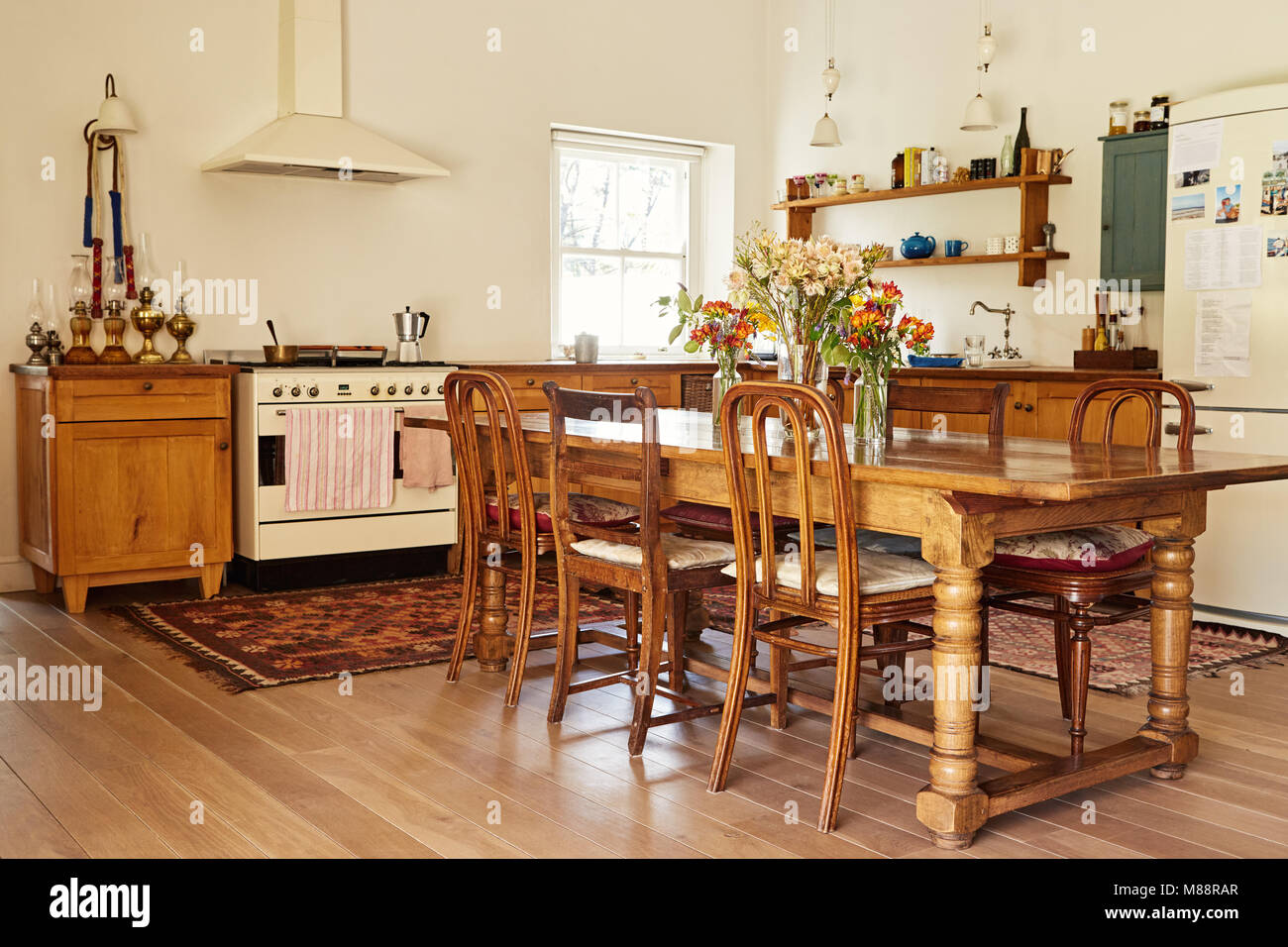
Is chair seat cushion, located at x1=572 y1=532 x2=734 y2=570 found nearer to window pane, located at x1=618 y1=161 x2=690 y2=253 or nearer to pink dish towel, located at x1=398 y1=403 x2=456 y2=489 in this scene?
pink dish towel, located at x1=398 y1=403 x2=456 y2=489

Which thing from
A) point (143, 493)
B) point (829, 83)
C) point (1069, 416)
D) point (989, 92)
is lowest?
point (143, 493)

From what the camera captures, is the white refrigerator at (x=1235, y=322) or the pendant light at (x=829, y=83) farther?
the pendant light at (x=829, y=83)

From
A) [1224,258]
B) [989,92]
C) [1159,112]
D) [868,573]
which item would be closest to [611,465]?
→ [868,573]

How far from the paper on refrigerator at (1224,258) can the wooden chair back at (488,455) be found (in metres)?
2.52

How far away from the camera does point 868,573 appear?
2.69 m

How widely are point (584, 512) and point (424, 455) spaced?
6.55 feet

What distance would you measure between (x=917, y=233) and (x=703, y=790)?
13.7 ft

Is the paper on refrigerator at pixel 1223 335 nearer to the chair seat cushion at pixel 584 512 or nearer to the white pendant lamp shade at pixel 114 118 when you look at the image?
the chair seat cushion at pixel 584 512

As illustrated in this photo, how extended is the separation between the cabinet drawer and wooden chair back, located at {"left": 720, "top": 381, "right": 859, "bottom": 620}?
2.78 metres

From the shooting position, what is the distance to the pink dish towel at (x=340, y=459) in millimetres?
5004

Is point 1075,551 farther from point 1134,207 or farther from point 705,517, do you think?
point 1134,207

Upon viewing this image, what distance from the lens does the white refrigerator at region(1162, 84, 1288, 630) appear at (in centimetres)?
425

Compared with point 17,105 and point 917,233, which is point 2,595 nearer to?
point 17,105

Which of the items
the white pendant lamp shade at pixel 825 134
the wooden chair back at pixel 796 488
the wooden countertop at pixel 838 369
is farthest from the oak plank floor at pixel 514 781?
the white pendant lamp shade at pixel 825 134
